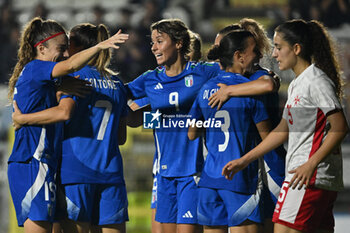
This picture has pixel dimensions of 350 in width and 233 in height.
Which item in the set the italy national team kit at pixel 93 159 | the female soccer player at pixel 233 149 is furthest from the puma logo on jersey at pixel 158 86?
the female soccer player at pixel 233 149

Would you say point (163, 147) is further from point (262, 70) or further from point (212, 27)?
point (212, 27)

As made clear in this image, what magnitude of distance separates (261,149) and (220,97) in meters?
0.43

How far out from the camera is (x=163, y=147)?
391cm

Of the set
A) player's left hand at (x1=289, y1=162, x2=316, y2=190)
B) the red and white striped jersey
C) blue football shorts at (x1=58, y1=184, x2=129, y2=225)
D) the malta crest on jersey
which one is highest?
the malta crest on jersey

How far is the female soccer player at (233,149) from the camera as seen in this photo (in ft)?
11.2

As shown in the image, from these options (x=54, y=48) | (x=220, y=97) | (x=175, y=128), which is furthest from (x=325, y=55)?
→ (x=54, y=48)

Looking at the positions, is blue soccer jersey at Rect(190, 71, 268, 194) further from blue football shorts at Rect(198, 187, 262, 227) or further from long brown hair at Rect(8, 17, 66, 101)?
long brown hair at Rect(8, 17, 66, 101)

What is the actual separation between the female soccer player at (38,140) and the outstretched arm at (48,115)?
0.04ft

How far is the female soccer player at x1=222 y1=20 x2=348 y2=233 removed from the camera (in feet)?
9.76

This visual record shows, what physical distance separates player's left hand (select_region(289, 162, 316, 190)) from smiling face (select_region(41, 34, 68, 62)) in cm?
157

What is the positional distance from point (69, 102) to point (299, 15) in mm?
5452

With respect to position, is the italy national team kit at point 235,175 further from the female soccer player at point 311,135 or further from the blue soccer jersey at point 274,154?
the female soccer player at point 311,135

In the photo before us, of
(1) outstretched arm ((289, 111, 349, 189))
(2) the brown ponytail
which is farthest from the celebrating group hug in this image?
(1) outstretched arm ((289, 111, 349, 189))

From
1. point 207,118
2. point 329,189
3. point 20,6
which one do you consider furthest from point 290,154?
point 20,6
